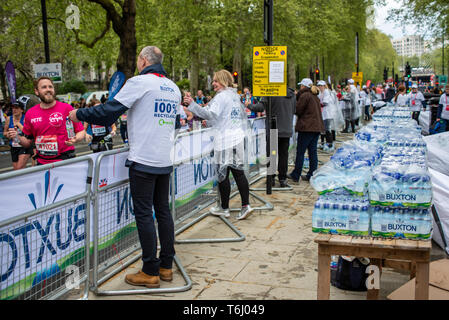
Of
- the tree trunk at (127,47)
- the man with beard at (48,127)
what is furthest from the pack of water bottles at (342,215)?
the tree trunk at (127,47)

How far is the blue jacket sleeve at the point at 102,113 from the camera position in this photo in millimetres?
4176

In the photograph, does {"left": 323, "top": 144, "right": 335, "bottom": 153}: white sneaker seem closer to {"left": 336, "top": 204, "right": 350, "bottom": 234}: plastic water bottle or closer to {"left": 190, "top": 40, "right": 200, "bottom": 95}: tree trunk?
{"left": 336, "top": 204, "right": 350, "bottom": 234}: plastic water bottle

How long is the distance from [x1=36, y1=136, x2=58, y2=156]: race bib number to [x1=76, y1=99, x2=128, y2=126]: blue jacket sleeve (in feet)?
5.23

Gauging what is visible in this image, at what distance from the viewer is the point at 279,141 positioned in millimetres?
9305

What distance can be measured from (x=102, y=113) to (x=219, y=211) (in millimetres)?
3398

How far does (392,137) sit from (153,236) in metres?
2.97

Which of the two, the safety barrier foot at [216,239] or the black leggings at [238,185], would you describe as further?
the black leggings at [238,185]

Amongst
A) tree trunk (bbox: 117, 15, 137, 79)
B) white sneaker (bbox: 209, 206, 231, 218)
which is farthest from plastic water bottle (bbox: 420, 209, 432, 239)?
tree trunk (bbox: 117, 15, 137, 79)

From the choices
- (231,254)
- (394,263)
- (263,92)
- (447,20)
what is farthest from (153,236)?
(447,20)

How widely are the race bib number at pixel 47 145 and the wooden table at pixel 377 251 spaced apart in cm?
342

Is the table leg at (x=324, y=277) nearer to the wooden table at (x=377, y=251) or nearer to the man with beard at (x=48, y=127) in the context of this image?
the wooden table at (x=377, y=251)

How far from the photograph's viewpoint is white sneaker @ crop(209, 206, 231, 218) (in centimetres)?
713

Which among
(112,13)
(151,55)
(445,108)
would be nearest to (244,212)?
(151,55)
